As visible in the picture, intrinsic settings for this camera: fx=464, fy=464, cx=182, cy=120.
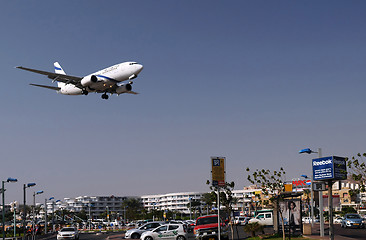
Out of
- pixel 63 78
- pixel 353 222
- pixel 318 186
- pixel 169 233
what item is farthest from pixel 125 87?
pixel 353 222

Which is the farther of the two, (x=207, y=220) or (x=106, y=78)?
(x=106, y=78)

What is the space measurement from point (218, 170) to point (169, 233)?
1163cm

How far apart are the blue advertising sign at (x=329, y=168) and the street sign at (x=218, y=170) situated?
738cm

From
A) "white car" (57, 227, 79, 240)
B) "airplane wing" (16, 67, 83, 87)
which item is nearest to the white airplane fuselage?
"airplane wing" (16, 67, 83, 87)

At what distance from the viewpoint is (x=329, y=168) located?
27734 mm

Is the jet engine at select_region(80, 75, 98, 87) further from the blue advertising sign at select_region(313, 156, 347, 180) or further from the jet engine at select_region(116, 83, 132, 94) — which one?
the blue advertising sign at select_region(313, 156, 347, 180)

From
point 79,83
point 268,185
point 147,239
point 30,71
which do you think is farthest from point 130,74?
point 268,185

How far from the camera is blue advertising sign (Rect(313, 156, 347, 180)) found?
27.4m

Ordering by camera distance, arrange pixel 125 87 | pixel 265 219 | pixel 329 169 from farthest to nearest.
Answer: pixel 265 219
pixel 125 87
pixel 329 169

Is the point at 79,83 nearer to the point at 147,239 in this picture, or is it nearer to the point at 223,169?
the point at 147,239

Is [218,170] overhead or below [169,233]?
overhead

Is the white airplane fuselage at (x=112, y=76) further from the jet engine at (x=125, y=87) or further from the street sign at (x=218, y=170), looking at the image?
the street sign at (x=218, y=170)

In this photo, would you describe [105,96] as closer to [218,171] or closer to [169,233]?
[169,233]

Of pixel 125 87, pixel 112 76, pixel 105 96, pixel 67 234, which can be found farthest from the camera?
pixel 105 96
